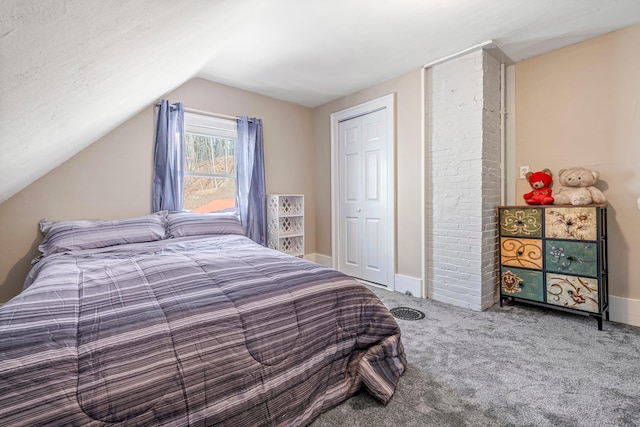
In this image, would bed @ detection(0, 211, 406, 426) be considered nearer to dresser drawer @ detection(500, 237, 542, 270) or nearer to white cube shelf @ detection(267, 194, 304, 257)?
dresser drawer @ detection(500, 237, 542, 270)

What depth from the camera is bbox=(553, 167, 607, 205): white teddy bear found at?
7.50ft

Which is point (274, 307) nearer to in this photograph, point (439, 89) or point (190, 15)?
point (190, 15)

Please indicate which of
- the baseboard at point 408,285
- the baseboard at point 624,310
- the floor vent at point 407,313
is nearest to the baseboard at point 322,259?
the baseboard at point 408,285

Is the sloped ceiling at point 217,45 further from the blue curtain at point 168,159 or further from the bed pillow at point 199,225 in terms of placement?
the bed pillow at point 199,225

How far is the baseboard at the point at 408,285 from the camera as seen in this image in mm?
3010

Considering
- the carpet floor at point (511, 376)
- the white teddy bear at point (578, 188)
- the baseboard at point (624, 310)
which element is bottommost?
the carpet floor at point (511, 376)

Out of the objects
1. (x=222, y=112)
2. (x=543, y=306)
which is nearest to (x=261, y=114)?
(x=222, y=112)

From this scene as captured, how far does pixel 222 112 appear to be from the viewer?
3.38m

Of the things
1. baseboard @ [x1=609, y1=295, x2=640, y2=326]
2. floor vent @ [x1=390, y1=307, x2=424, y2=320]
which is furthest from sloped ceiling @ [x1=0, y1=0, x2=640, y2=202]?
floor vent @ [x1=390, y1=307, x2=424, y2=320]

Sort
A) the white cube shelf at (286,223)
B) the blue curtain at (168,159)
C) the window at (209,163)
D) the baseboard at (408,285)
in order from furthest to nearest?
1. the white cube shelf at (286,223)
2. the window at (209,163)
3. the baseboard at (408,285)
4. the blue curtain at (168,159)

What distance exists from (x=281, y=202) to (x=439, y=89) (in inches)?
85.6

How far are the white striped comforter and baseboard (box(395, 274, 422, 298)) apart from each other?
58.8 inches

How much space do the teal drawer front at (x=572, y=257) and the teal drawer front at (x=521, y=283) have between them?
14 cm

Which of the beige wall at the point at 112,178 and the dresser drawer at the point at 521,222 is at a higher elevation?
the beige wall at the point at 112,178
